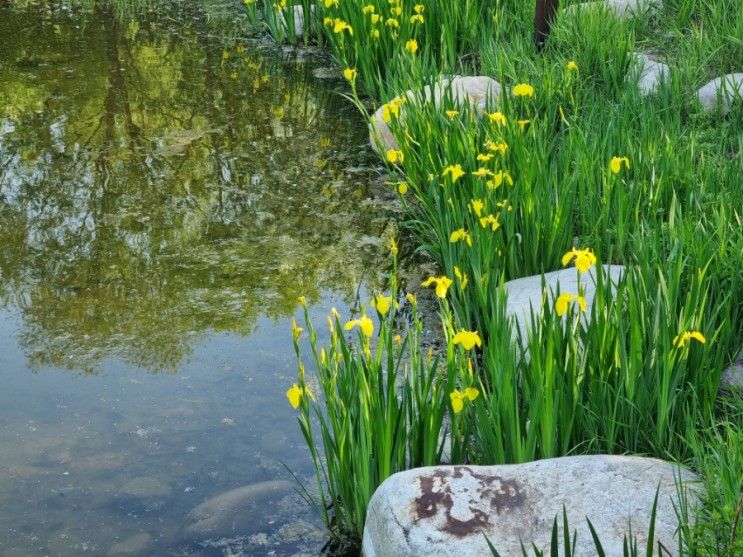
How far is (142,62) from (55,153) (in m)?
1.72

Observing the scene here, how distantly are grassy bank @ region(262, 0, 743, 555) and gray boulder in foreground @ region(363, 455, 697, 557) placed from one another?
0.49 ft

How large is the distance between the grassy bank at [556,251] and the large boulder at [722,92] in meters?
0.08

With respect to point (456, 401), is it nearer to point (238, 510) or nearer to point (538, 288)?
point (238, 510)

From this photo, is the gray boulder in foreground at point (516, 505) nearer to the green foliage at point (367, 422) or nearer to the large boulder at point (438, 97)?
the green foliage at point (367, 422)

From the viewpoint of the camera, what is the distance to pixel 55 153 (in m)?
5.57

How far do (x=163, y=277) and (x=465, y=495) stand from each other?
2296mm

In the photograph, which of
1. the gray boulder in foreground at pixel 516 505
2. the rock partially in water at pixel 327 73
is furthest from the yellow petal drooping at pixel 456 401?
the rock partially in water at pixel 327 73

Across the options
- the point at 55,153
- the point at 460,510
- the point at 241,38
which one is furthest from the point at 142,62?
the point at 460,510

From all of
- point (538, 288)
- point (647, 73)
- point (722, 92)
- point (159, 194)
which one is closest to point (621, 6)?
point (647, 73)

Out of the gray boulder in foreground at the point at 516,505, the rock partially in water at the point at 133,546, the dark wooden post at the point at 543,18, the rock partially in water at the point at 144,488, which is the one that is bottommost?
the rock partially in water at the point at 133,546

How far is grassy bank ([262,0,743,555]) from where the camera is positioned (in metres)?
2.70

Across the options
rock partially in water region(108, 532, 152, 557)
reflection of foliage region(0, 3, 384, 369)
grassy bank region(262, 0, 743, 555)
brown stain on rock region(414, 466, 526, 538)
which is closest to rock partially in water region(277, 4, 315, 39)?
reflection of foliage region(0, 3, 384, 369)

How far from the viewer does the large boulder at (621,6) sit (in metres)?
6.09

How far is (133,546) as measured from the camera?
280 cm
